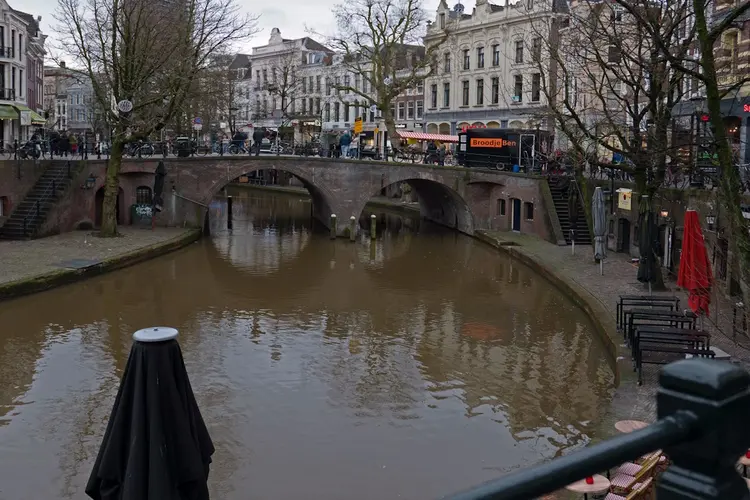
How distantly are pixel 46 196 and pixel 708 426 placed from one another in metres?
33.3

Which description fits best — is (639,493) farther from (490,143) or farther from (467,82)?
(467,82)

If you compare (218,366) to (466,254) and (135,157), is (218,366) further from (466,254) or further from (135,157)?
(135,157)

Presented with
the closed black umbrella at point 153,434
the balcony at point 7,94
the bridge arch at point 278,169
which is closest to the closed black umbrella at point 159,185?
the bridge arch at point 278,169

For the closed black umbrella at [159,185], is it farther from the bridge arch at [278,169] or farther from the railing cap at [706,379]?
the railing cap at [706,379]

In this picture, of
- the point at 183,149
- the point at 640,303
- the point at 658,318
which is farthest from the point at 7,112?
the point at 658,318

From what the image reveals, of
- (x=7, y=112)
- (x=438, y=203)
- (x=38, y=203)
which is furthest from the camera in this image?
(x=438, y=203)

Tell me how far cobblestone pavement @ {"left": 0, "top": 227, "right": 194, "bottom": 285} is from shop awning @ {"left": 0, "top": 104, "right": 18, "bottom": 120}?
12802 millimetres

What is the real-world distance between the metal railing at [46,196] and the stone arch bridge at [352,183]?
3.19 metres

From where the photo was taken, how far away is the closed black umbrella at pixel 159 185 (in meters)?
36.4

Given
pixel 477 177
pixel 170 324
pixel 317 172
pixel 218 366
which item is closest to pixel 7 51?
pixel 317 172

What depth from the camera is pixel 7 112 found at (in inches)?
1699

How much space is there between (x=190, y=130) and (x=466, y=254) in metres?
26.6

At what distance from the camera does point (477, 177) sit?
3941cm

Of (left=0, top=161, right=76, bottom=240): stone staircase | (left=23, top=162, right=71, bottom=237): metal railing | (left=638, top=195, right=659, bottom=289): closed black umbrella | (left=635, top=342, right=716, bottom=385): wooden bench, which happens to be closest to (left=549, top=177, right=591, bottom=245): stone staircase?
(left=638, top=195, right=659, bottom=289): closed black umbrella
